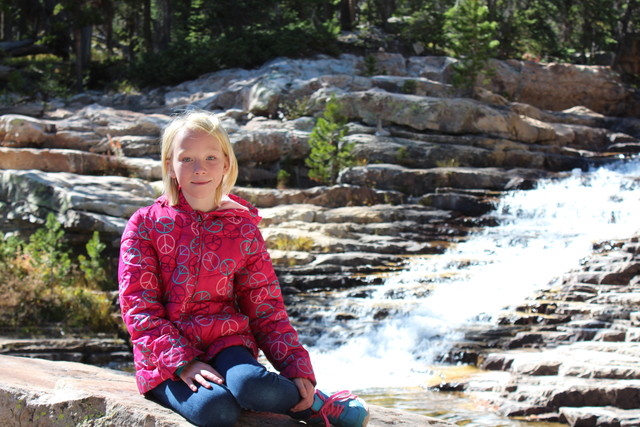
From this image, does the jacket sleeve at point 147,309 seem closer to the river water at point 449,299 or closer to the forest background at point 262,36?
the river water at point 449,299

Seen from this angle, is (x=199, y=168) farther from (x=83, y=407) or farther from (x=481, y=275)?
(x=481, y=275)

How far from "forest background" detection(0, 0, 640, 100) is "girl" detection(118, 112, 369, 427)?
58.2 ft

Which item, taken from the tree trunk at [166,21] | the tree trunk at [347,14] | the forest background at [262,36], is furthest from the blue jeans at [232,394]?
the tree trunk at [347,14]

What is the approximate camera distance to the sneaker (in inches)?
105

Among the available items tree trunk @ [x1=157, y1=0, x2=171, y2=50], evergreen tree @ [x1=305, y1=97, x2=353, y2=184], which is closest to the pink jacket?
evergreen tree @ [x1=305, y1=97, x2=353, y2=184]

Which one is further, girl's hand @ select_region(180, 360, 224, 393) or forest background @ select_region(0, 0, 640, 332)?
forest background @ select_region(0, 0, 640, 332)

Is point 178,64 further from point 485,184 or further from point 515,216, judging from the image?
point 515,216

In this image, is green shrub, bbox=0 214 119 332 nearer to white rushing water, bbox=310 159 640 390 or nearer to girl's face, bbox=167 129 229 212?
white rushing water, bbox=310 159 640 390

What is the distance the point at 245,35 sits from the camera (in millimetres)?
23094

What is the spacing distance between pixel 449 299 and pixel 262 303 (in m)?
6.55

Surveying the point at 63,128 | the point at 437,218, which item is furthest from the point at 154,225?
the point at 63,128

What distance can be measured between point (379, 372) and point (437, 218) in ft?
19.1

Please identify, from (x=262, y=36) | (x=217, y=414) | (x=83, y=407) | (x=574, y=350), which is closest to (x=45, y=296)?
(x=574, y=350)

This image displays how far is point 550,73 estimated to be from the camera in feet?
77.4
